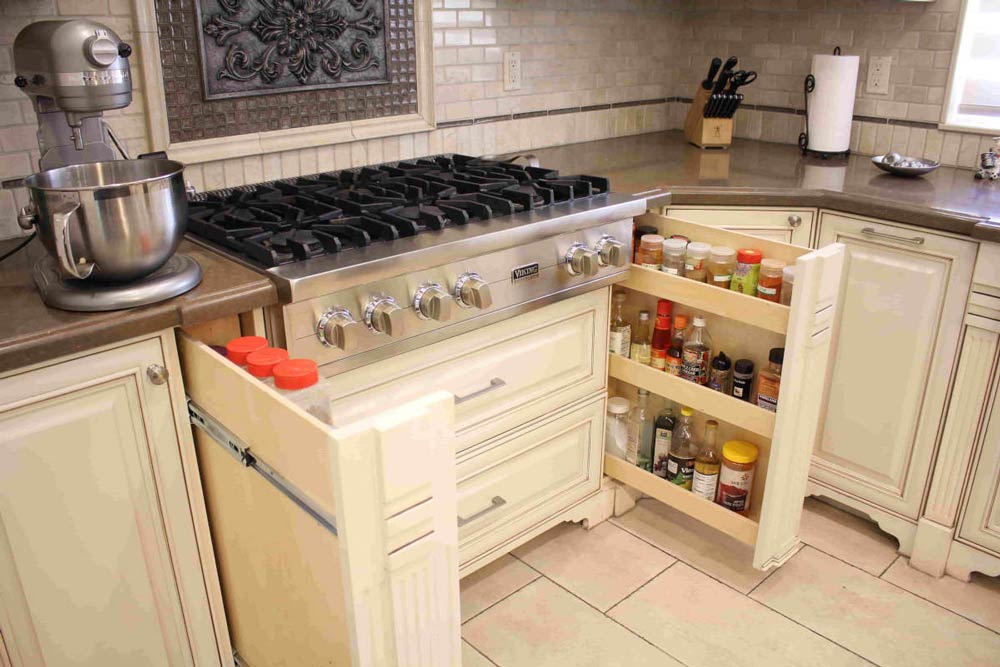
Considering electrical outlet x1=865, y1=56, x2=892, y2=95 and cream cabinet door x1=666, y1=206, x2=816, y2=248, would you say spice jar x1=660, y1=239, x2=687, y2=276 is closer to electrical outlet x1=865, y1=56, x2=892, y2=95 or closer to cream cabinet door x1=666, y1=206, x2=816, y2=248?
cream cabinet door x1=666, y1=206, x2=816, y2=248

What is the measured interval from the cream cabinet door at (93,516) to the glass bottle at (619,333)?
1175 millimetres

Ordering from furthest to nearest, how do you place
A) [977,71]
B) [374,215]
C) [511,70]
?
[511,70] → [977,71] → [374,215]

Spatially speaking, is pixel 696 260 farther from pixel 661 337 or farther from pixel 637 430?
pixel 637 430

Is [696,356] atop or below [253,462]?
below

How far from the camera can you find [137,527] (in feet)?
4.68

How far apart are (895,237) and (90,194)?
1.87 m

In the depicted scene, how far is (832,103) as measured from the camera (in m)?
2.67

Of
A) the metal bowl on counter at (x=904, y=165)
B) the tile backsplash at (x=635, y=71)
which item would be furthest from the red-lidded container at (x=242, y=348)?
the metal bowl on counter at (x=904, y=165)

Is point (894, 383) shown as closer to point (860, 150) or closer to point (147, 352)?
point (860, 150)

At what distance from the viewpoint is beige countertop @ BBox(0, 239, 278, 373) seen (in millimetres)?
1217

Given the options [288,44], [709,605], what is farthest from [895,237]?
[288,44]

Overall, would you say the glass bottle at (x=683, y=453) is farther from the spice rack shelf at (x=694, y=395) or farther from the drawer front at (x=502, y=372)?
the drawer front at (x=502, y=372)

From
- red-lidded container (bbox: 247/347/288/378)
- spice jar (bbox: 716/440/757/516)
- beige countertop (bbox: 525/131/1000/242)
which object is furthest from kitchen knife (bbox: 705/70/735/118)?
red-lidded container (bbox: 247/347/288/378)

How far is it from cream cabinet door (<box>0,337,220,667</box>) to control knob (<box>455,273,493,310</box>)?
60 cm
